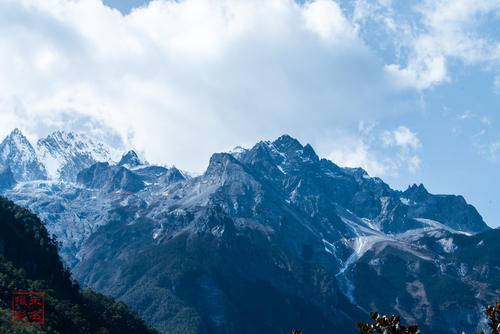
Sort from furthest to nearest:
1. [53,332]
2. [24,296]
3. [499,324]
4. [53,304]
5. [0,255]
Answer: [0,255]
[53,304]
[24,296]
[53,332]
[499,324]

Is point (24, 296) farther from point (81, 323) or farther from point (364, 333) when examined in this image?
point (364, 333)

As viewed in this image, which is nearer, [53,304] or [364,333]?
[364,333]

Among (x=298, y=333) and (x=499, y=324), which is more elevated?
(x=499, y=324)

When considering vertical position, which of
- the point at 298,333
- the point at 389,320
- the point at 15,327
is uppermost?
the point at 389,320

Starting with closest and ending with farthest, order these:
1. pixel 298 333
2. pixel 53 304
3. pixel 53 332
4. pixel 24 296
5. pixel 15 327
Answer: pixel 298 333 → pixel 15 327 → pixel 53 332 → pixel 24 296 → pixel 53 304

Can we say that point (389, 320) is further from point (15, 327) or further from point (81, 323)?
point (81, 323)

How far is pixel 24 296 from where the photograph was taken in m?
158

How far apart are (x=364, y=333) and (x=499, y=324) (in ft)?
34.0

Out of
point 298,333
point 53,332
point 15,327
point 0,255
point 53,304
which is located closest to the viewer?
point 298,333

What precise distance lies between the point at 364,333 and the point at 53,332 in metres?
120

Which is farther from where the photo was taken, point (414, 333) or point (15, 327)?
point (15, 327)

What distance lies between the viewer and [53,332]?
467 ft

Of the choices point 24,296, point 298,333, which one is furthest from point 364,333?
point 24,296

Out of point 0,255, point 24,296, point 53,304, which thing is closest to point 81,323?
point 53,304
